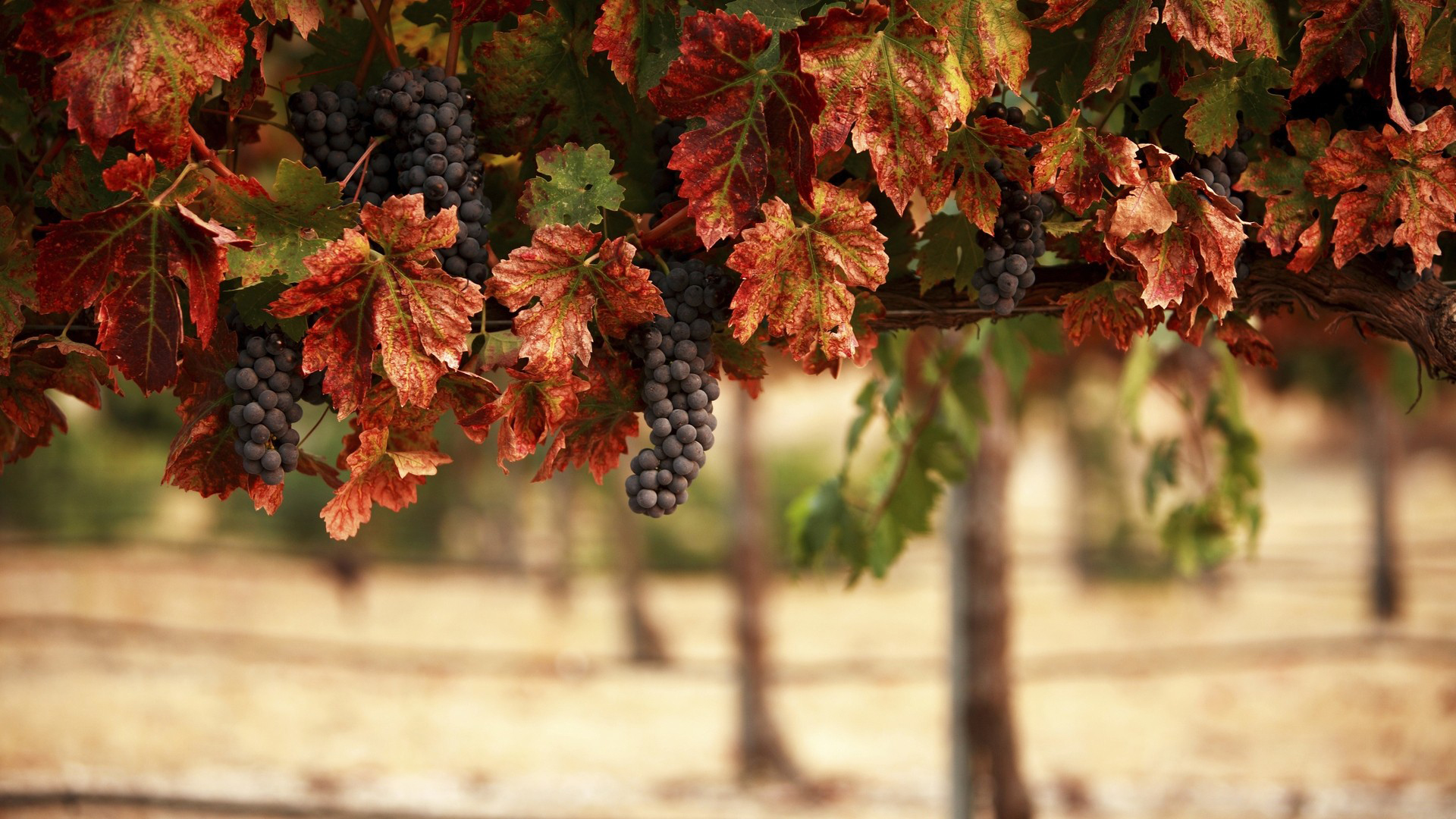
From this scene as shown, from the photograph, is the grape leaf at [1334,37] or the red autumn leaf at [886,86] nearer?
the red autumn leaf at [886,86]

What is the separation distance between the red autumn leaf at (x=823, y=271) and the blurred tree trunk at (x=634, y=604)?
401 inches

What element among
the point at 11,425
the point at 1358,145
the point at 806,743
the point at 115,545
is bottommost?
the point at 806,743

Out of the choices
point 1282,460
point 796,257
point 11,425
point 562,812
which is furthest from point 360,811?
point 1282,460

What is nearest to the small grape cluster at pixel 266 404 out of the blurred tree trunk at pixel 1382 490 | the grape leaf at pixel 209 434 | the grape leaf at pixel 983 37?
the grape leaf at pixel 209 434

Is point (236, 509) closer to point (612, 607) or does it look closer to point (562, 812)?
point (612, 607)

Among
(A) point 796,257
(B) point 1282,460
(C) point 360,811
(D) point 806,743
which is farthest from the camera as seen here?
(B) point 1282,460

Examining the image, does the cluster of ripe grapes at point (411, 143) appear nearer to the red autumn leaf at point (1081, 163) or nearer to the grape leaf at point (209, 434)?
the grape leaf at point (209, 434)

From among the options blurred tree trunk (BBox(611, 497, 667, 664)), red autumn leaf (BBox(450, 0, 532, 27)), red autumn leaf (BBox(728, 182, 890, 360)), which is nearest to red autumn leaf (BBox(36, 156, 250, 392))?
red autumn leaf (BBox(450, 0, 532, 27))

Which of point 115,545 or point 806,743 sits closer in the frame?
point 806,743

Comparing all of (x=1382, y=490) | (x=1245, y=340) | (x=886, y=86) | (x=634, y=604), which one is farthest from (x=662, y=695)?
(x=886, y=86)

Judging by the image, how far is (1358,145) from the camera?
1.08 metres

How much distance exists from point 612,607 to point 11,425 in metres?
14.4

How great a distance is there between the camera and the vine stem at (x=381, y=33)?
3.46 feet

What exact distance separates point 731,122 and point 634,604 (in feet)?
36.3
